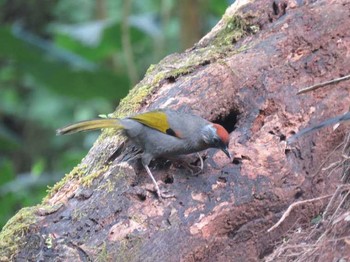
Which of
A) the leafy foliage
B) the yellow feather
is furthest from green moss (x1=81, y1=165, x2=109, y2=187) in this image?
the leafy foliage

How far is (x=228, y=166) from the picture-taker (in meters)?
4.30

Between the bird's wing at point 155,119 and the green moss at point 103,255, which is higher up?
the bird's wing at point 155,119

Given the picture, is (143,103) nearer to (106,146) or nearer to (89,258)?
(106,146)

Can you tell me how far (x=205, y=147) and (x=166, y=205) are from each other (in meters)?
0.49

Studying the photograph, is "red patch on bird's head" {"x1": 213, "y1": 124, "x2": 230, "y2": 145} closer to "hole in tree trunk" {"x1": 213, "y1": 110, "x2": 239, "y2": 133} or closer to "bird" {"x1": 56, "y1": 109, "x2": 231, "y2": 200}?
"bird" {"x1": 56, "y1": 109, "x2": 231, "y2": 200}

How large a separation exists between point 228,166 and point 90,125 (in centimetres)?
86

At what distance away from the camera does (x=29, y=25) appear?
14453mm

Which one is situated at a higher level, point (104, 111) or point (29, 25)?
point (29, 25)

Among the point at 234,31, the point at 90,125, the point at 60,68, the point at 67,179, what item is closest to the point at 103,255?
the point at 67,179

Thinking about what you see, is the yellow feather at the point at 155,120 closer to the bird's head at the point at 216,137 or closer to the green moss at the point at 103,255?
the bird's head at the point at 216,137

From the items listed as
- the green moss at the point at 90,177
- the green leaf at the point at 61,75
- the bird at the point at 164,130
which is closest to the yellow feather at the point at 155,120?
the bird at the point at 164,130

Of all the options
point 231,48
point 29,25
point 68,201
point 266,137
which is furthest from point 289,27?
point 29,25

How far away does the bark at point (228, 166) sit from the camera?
3.89m

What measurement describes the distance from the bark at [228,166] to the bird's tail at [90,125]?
0.18 m
